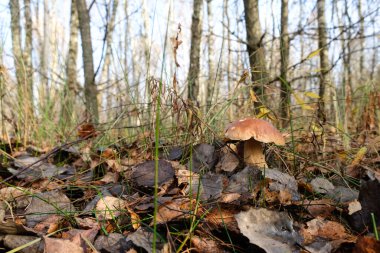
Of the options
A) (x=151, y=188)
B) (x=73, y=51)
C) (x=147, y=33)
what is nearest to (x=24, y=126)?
(x=151, y=188)

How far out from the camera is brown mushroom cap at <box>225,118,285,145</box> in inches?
61.1

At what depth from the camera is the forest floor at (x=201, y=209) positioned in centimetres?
101

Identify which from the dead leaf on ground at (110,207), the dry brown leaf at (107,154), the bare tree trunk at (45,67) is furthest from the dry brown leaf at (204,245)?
the bare tree trunk at (45,67)

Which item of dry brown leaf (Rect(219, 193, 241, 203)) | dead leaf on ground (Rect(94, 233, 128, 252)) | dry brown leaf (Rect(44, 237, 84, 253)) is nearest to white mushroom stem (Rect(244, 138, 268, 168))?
dry brown leaf (Rect(219, 193, 241, 203))

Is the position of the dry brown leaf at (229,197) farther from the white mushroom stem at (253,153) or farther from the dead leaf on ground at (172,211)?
the white mushroom stem at (253,153)

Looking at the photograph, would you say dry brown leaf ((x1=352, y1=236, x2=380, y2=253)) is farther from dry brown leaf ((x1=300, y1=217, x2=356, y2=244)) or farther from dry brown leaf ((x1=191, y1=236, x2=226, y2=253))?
dry brown leaf ((x1=191, y1=236, x2=226, y2=253))

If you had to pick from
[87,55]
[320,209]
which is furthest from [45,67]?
[320,209]

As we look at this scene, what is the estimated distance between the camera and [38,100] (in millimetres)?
3186

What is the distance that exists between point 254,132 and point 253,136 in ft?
0.07

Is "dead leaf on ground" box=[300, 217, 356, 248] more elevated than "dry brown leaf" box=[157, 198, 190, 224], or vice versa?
"dry brown leaf" box=[157, 198, 190, 224]

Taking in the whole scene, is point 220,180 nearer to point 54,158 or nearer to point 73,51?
point 54,158

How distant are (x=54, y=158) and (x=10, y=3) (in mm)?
6755

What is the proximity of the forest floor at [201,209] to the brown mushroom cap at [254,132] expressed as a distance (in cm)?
15

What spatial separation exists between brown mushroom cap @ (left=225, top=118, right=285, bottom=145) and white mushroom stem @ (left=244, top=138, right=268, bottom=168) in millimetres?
79
